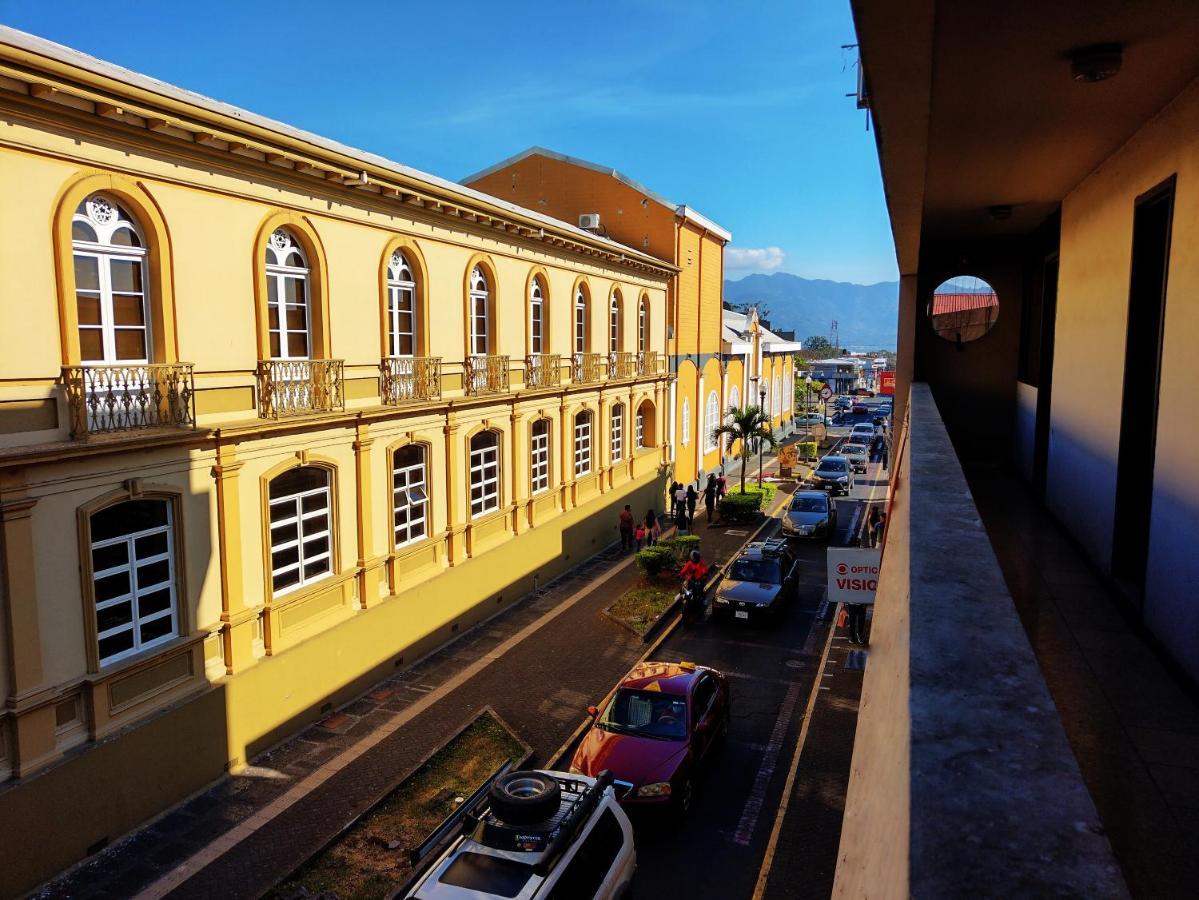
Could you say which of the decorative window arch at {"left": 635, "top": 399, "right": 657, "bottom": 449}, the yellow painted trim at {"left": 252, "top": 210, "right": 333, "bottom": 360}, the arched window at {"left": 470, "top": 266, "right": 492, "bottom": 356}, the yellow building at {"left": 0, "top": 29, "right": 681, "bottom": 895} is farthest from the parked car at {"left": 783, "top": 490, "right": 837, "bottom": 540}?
the yellow painted trim at {"left": 252, "top": 210, "right": 333, "bottom": 360}

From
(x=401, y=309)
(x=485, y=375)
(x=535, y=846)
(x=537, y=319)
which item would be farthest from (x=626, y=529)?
(x=535, y=846)

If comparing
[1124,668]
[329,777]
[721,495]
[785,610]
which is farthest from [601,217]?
[1124,668]

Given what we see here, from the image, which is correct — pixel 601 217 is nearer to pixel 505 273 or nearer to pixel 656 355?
pixel 656 355

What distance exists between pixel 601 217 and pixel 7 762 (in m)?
27.9

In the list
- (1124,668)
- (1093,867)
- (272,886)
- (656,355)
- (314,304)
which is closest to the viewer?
(1093,867)

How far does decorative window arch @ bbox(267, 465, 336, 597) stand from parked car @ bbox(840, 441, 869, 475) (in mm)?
34994

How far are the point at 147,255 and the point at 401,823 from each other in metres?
8.62

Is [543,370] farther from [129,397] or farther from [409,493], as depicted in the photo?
[129,397]

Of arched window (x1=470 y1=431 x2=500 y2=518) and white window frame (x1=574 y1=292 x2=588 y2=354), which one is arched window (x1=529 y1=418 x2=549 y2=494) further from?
white window frame (x1=574 y1=292 x2=588 y2=354)

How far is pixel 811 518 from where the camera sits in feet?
90.1

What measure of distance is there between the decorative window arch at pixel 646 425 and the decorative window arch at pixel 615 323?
3449 mm

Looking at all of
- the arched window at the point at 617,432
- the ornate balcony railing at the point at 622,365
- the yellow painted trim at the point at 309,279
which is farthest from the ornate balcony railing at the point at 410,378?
the arched window at the point at 617,432

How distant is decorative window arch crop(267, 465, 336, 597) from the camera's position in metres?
13.7

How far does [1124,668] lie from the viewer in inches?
154
